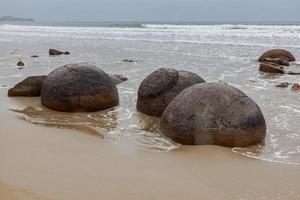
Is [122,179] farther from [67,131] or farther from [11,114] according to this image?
[11,114]

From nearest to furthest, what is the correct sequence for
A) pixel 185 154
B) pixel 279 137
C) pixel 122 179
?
pixel 122 179, pixel 185 154, pixel 279 137

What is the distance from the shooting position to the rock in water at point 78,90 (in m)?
6.95

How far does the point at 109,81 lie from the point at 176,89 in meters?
1.27

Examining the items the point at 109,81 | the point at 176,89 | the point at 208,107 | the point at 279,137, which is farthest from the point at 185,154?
the point at 109,81

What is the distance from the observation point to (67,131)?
5.78 meters

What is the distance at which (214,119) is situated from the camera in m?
5.23

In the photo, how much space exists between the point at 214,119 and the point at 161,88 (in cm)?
169

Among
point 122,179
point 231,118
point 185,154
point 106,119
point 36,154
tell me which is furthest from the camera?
point 106,119

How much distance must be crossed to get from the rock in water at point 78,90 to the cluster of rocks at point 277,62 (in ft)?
21.3

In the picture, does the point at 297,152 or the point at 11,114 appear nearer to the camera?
the point at 297,152

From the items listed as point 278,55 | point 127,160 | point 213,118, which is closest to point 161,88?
point 213,118

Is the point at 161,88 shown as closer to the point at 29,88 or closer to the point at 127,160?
the point at 127,160

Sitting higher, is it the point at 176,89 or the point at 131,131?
the point at 176,89

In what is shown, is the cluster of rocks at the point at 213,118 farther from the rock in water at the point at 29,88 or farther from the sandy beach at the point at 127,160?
the rock in water at the point at 29,88
